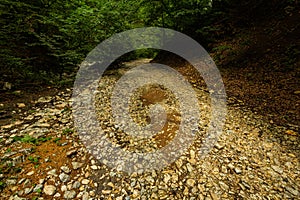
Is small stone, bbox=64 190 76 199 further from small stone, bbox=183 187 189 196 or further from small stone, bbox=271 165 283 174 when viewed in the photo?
small stone, bbox=271 165 283 174

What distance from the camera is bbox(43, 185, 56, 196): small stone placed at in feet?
8.24

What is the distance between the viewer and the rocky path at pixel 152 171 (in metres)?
2.59

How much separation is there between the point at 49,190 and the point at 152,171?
168cm

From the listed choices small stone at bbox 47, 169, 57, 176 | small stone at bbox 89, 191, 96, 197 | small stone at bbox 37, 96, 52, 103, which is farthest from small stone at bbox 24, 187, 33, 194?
small stone at bbox 37, 96, 52, 103

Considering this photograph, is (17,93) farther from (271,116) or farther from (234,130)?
(271,116)

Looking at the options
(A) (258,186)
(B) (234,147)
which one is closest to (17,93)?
(B) (234,147)

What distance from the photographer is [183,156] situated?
3312 millimetres

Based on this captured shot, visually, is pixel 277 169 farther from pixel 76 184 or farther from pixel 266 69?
pixel 266 69

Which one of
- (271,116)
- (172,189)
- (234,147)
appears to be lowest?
(172,189)

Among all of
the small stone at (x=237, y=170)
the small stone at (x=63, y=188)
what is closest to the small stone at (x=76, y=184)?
the small stone at (x=63, y=188)

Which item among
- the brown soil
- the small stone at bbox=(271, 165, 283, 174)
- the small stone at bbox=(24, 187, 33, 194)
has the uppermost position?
the brown soil

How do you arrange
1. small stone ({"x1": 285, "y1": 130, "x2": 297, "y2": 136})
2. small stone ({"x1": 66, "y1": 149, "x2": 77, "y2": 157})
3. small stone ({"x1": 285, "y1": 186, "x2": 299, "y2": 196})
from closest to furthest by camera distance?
small stone ({"x1": 285, "y1": 186, "x2": 299, "y2": 196}) < small stone ({"x1": 66, "y1": 149, "x2": 77, "y2": 157}) < small stone ({"x1": 285, "y1": 130, "x2": 297, "y2": 136})

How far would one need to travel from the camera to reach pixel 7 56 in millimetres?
4477

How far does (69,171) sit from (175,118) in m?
2.70
